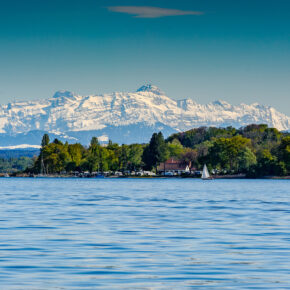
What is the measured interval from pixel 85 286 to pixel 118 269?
2.79 m

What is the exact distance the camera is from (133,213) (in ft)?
143

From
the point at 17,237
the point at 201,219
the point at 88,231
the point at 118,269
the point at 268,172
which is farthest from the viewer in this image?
the point at 268,172

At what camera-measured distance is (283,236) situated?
97.3 ft

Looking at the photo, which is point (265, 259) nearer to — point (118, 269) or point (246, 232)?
point (118, 269)

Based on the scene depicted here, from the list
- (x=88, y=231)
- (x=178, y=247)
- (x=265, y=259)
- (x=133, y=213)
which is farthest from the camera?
(x=133, y=213)

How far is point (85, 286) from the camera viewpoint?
18.0m

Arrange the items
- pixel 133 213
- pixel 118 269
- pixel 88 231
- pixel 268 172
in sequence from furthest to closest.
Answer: pixel 268 172 < pixel 133 213 < pixel 88 231 < pixel 118 269

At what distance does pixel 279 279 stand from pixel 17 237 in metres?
12.6

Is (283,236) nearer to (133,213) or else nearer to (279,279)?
(279,279)

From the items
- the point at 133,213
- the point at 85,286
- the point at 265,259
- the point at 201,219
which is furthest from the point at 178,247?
the point at 133,213

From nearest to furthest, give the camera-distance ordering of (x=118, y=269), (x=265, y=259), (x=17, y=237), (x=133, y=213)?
(x=118, y=269) < (x=265, y=259) < (x=17, y=237) < (x=133, y=213)

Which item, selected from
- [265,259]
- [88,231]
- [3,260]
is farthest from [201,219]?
[3,260]

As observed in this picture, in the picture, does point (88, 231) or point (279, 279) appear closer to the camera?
point (279, 279)

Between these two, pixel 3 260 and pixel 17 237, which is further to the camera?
pixel 17 237
